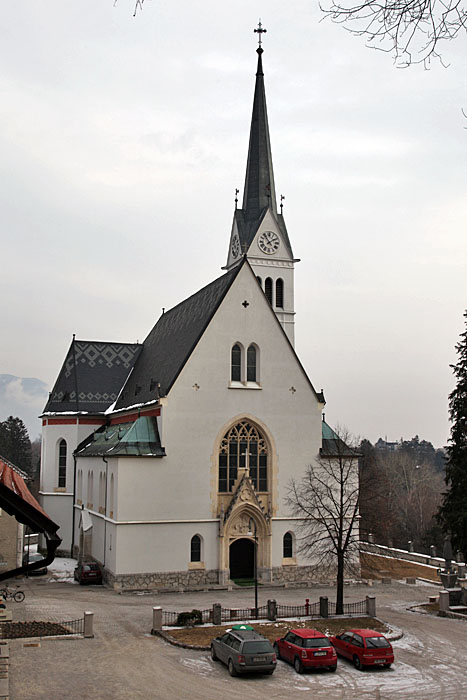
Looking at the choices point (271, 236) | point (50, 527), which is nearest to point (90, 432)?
point (271, 236)

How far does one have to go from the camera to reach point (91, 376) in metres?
50.5

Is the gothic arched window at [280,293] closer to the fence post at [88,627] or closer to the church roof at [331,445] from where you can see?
the church roof at [331,445]

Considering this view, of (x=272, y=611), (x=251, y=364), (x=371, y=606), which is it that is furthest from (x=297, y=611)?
(x=251, y=364)

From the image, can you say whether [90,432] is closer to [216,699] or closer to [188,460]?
[188,460]

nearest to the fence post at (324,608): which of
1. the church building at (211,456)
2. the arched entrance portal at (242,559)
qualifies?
the church building at (211,456)

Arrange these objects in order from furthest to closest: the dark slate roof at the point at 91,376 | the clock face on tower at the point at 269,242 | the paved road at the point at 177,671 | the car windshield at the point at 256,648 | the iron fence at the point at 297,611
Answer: the clock face on tower at the point at 269,242, the dark slate roof at the point at 91,376, the iron fence at the point at 297,611, the car windshield at the point at 256,648, the paved road at the point at 177,671

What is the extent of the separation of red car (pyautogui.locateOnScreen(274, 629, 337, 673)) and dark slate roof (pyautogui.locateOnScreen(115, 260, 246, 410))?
55.6ft

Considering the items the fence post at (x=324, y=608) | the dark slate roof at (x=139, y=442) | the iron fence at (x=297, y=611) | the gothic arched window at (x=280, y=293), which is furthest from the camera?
the gothic arched window at (x=280, y=293)

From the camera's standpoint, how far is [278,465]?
1465 inches

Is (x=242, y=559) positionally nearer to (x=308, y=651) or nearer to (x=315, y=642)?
(x=315, y=642)

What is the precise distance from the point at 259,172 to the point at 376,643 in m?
48.3

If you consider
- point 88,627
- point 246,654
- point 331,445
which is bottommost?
point 88,627

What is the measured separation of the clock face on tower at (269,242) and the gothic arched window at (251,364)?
2446 cm

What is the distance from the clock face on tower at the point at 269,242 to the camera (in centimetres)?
6066
